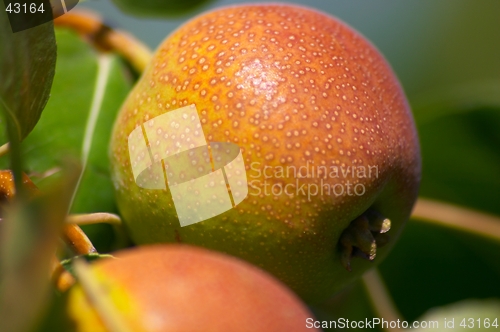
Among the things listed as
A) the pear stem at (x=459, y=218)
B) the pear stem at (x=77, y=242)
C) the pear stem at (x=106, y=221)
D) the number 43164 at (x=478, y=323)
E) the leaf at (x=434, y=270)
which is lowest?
the leaf at (x=434, y=270)

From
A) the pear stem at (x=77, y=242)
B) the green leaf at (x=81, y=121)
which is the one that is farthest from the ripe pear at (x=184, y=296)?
the green leaf at (x=81, y=121)

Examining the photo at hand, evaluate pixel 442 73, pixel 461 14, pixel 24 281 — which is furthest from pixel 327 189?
pixel 461 14

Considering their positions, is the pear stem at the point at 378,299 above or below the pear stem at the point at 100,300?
below

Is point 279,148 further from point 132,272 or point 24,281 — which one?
point 24,281

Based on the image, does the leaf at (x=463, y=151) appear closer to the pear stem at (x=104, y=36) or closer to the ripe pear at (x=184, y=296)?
the pear stem at (x=104, y=36)

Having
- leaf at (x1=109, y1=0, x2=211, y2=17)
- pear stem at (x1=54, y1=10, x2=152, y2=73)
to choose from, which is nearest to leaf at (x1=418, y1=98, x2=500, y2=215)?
leaf at (x1=109, y1=0, x2=211, y2=17)

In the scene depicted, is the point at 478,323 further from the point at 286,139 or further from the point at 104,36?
the point at 104,36
